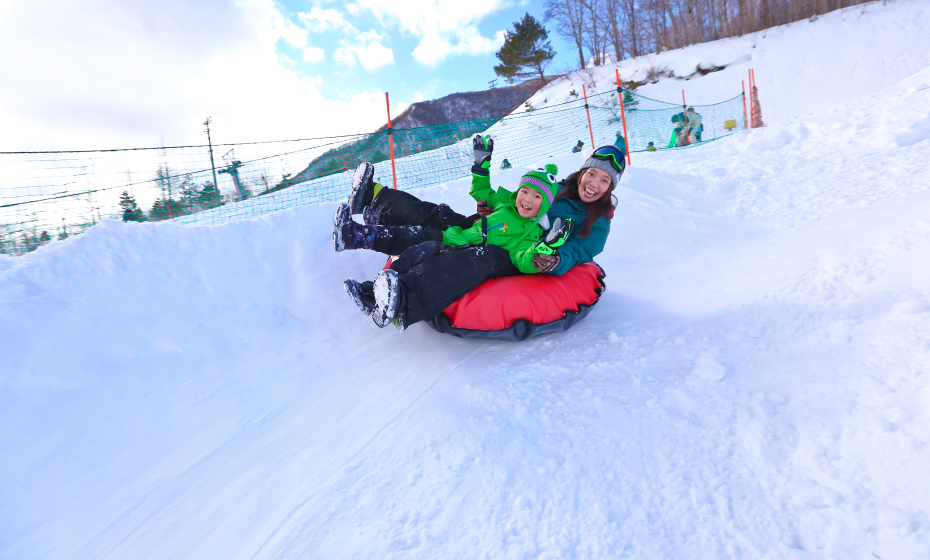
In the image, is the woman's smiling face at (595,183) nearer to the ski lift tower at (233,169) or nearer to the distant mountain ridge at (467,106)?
the ski lift tower at (233,169)

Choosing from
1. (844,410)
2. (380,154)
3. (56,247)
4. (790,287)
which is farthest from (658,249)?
(380,154)

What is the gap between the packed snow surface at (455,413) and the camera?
1175 mm

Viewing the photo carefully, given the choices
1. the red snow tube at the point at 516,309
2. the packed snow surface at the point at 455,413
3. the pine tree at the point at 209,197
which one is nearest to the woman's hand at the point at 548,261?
the red snow tube at the point at 516,309

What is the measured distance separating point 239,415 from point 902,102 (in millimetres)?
8088

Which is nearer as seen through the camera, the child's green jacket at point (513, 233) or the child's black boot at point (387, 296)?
the child's black boot at point (387, 296)

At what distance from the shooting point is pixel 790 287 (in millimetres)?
2262

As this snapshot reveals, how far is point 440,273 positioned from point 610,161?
1.28 metres

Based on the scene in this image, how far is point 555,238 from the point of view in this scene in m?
2.17

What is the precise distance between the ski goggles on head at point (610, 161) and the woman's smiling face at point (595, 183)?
0.04m

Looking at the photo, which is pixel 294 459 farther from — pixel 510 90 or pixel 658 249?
pixel 510 90

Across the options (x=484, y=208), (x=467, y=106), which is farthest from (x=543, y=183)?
(x=467, y=106)

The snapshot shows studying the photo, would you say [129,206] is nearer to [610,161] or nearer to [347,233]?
[347,233]

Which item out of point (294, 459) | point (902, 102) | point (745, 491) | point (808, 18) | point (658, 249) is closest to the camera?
point (745, 491)

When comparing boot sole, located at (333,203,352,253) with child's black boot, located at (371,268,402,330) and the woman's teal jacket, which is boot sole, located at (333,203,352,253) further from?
the woman's teal jacket
